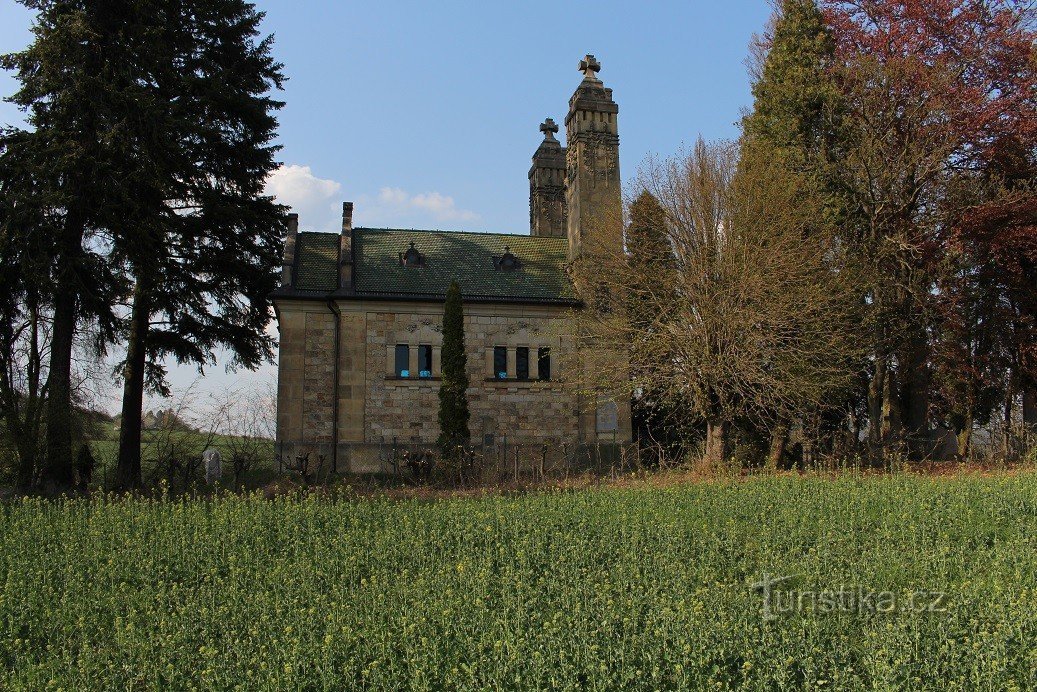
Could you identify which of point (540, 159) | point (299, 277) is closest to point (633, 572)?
point (299, 277)

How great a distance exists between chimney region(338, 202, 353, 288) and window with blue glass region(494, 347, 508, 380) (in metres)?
5.09

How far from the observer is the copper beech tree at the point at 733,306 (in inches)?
740

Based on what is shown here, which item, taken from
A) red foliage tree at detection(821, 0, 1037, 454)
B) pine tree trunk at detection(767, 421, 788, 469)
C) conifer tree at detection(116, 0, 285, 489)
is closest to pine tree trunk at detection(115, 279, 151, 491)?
conifer tree at detection(116, 0, 285, 489)

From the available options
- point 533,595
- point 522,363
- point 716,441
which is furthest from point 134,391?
point 533,595

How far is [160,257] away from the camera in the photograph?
829 inches

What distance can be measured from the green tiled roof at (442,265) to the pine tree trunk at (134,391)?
477 centimetres

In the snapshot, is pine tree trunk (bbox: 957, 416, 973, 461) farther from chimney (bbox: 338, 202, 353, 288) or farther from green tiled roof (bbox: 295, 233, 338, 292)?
green tiled roof (bbox: 295, 233, 338, 292)

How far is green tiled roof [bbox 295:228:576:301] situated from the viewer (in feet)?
85.6

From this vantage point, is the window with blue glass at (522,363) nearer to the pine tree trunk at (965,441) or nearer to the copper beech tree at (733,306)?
the copper beech tree at (733,306)

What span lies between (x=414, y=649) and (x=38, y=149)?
18.1 metres

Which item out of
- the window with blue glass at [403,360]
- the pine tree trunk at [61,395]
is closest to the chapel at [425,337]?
the window with blue glass at [403,360]

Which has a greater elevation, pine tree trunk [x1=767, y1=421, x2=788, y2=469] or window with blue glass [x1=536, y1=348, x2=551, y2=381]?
window with blue glass [x1=536, y1=348, x2=551, y2=381]

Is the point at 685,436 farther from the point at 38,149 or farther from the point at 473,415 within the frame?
the point at 38,149

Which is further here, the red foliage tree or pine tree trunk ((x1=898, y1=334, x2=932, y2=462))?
pine tree trunk ((x1=898, y1=334, x2=932, y2=462))
